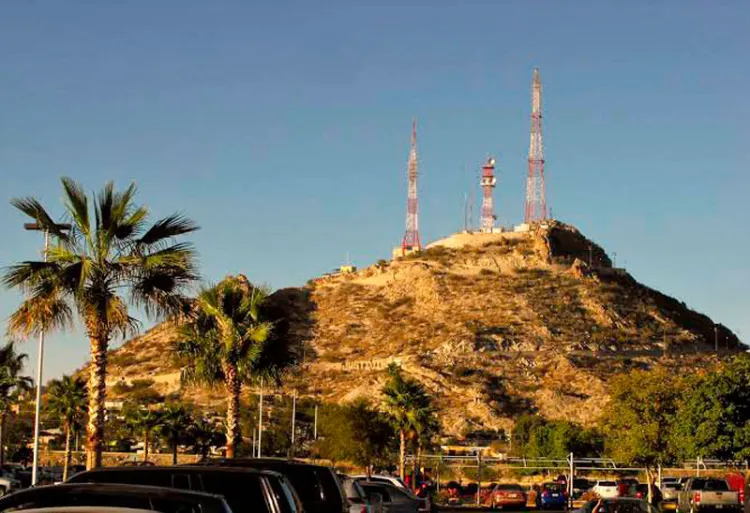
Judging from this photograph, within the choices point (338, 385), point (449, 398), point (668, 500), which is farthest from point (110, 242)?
point (338, 385)

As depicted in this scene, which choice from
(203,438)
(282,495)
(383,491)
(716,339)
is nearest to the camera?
(282,495)

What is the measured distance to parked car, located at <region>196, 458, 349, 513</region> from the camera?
1908 centimetres

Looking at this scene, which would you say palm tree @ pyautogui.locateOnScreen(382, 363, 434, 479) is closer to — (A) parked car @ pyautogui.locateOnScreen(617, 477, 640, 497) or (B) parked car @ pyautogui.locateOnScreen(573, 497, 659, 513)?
(A) parked car @ pyautogui.locateOnScreen(617, 477, 640, 497)

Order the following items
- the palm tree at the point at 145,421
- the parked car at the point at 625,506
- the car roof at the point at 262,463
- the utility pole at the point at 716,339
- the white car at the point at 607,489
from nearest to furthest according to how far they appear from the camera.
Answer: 1. the car roof at the point at 262,463
2. the parked car at the point at 625,506
3. the white car at the point at 607,489
4. the palm tree at the point at 145,421
5. the utility pole at the point at 716,339

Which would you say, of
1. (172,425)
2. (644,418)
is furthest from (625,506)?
(172,425)

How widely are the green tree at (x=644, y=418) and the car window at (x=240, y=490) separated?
137 feet

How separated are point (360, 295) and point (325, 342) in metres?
17.9

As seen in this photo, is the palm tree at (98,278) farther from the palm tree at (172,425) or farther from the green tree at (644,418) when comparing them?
the palm tree at (172,425)

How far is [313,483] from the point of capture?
19234mm

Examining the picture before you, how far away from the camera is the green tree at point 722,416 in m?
45.5

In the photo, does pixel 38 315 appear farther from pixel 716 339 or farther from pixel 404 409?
pixel 716 339

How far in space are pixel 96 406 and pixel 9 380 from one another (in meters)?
37.6

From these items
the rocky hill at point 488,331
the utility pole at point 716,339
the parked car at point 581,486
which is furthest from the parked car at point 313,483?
the utility pole at point 716,339

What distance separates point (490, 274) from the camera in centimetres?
17412
